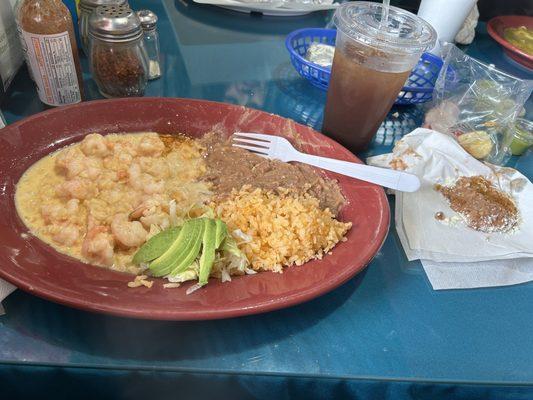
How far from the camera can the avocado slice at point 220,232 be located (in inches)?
34.1

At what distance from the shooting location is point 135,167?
3.60ft

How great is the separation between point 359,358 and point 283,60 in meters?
1.33

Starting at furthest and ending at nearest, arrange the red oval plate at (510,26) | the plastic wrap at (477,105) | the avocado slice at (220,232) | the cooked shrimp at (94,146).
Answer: the red oval plate at (510,26) < the plastic wrap at (477,105) < the cooked shrimp at (94,146) < the avocado slice at (220,232)

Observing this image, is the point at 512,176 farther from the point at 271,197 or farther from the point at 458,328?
the point at 271,197

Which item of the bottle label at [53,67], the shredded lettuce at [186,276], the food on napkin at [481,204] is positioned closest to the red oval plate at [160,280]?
the shredded lettuce at [186,276]

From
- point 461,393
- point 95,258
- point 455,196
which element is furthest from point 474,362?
point 95,258

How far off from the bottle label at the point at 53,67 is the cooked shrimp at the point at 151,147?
0.96ft

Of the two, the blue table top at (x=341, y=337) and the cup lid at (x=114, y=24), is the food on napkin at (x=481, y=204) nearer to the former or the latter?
the blue table top at (x=341, y=337)

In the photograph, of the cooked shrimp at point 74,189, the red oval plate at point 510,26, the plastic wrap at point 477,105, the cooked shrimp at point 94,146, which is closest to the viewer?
the cooked shrimp at point 74,189

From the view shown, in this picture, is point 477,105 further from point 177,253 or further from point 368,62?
point 177,253

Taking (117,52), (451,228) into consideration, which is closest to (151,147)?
(117,52)

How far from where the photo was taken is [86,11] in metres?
1.39

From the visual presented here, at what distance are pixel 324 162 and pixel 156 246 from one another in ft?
1.64

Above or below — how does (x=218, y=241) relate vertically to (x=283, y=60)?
above
